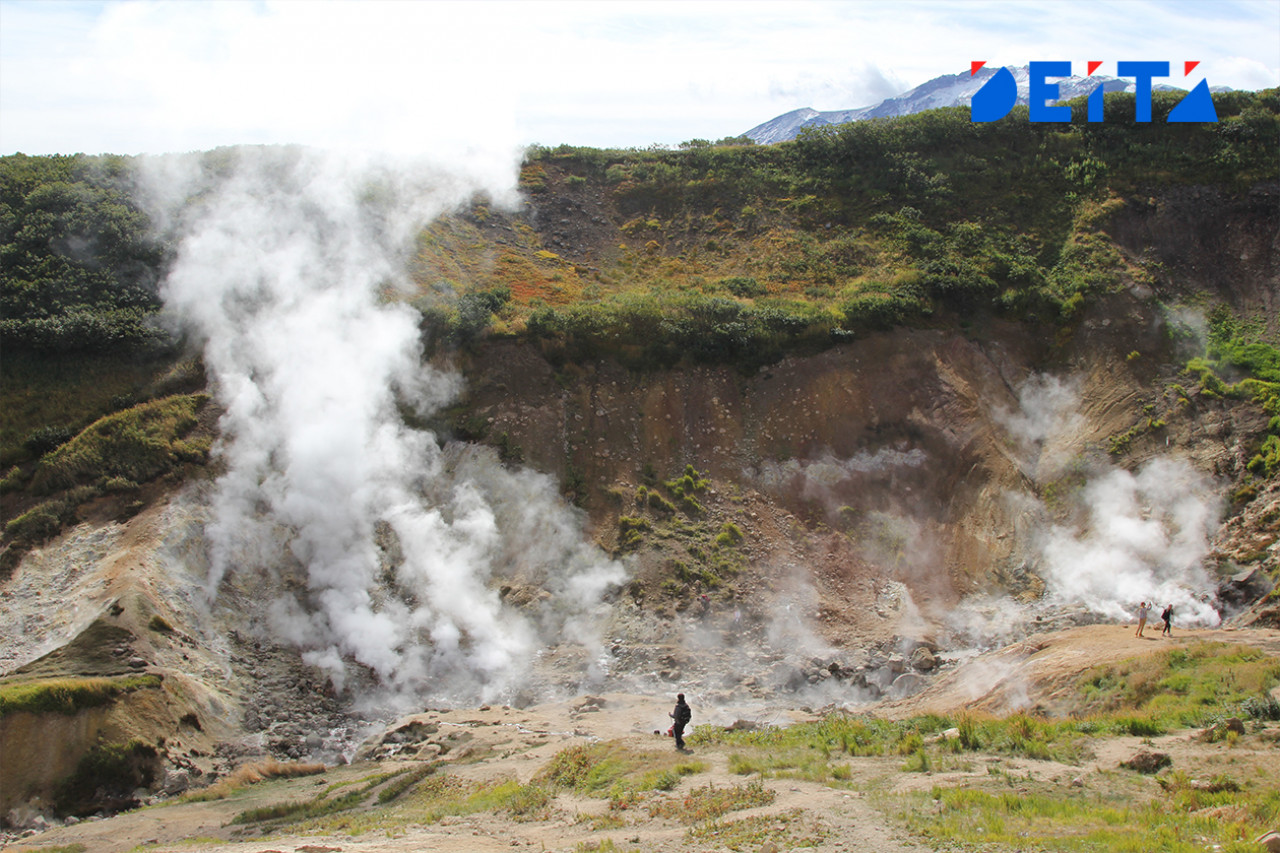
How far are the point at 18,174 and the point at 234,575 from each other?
20.5 meters

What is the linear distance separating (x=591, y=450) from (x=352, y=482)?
22.9 ft

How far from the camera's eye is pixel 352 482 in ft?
78.9

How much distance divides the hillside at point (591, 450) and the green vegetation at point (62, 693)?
8 centimetres

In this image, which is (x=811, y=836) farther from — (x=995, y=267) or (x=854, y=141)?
(x=854, y=141)

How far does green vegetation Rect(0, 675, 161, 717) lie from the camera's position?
1700 centimetres

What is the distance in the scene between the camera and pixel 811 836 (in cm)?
1073

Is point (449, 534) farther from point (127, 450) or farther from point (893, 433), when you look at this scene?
point (893, 433)

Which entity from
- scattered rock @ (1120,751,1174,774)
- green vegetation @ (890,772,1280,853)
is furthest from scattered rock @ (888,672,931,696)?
green vegetation @ (890,772,1280,853)

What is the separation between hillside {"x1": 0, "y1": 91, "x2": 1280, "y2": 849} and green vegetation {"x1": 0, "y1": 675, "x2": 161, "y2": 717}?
8cm

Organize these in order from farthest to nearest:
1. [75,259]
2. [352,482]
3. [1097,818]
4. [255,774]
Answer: [75,259]
[352,482]
[255,774]
[1097,818]

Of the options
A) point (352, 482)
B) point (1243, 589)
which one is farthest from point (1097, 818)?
point (352, 482)

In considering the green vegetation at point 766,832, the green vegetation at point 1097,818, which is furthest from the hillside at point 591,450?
the green vegetation at point 766,832

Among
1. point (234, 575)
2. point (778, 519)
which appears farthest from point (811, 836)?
point (234, 575)

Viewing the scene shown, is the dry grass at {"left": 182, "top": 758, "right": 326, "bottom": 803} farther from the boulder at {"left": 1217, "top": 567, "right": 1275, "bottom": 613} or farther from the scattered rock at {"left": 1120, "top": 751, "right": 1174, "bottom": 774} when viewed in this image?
the boulder at {"left": 1217, "top": 567, "right": 1275, "bottom": 613}
